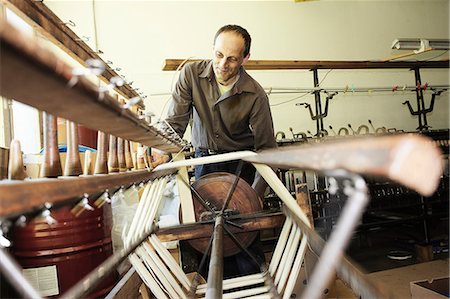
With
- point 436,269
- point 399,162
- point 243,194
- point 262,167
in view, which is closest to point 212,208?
point 243,194

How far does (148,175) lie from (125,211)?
1398 mm

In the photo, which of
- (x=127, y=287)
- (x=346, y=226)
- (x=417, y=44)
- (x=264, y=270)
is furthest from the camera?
(x=417, y=44)

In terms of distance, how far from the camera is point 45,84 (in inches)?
16.3

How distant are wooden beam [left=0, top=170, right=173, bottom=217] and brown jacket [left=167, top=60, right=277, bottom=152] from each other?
1.51 metres

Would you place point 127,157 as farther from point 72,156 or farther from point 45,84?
point 45,84

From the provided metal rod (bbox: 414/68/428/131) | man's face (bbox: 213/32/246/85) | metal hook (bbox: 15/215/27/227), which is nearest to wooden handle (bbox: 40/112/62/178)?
metal hook (bbox: 15/215/27/227)

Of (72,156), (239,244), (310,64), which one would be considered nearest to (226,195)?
(239,244)

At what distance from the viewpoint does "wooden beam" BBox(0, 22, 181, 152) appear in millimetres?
344

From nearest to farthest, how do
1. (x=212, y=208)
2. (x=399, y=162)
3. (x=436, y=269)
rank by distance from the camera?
(x=399, y=162), (x=212, y=208), (x=436, y=269)

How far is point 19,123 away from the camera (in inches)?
109

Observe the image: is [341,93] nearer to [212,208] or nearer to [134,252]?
[212,208]

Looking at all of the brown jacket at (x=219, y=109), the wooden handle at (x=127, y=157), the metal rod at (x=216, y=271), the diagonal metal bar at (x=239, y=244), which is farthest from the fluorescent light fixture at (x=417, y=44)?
the wooden handle at (x=127, y=157)

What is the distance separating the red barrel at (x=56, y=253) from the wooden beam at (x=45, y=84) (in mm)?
1452

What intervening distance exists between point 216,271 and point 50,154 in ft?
2.13
